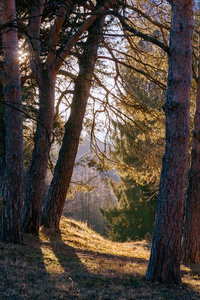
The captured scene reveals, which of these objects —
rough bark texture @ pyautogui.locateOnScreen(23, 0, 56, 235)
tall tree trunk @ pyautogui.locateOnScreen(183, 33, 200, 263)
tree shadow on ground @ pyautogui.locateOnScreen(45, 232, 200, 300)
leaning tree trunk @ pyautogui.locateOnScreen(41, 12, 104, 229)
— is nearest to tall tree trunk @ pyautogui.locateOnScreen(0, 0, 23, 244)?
tree shadow on ground @ pyautogui.locateOnScreen(45, 232, 200, 300)

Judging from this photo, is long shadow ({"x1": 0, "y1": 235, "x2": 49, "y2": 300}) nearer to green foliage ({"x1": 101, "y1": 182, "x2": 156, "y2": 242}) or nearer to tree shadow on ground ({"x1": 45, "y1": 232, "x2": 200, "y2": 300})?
tree shadow on ground ({"x1": 45, "y1": 232, "x2": 200, "y2": 300})

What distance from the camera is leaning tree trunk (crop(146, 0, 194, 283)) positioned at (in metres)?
4.39

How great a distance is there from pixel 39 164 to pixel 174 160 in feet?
14.9

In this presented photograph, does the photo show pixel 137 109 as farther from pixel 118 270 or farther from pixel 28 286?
pixel 28 286

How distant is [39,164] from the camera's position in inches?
312

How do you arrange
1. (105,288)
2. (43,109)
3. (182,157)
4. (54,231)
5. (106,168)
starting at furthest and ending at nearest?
(106,168), (54,231), (43,109), (182,157), (105,288)

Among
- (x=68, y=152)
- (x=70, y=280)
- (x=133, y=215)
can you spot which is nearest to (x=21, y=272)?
(x=70, y=280)

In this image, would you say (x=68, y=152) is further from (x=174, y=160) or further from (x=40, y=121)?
(x=174, y=160)

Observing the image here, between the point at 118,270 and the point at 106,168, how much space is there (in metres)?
6.36

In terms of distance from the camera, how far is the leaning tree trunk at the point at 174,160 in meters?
4.39

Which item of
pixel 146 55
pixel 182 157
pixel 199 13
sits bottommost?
pixel 182 157

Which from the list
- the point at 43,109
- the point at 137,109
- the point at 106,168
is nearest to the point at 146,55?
the point at 137,109

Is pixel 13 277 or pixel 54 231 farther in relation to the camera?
pixel 54 231

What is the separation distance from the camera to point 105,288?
3.96m
